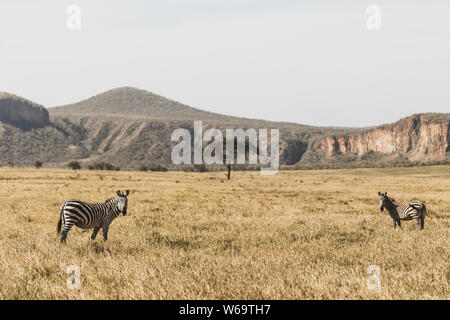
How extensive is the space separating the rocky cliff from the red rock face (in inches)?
4921

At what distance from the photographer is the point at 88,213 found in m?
8.77

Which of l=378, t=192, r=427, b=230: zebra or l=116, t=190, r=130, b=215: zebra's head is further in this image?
l=378, t=192, r=427, b=230: zebra

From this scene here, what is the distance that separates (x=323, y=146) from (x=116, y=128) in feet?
315

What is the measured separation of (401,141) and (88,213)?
16780cm

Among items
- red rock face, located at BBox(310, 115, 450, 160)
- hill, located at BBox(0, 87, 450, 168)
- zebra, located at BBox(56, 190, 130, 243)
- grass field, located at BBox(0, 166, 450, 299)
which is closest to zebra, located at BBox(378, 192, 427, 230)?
grass field, located at BBox(0, 166, 450, 299)

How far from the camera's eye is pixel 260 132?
156m

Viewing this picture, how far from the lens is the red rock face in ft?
468

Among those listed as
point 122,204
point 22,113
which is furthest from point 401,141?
point 22,113

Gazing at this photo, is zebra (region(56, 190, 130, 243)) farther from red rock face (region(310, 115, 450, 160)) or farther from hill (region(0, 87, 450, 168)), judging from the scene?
red rock face (region(310, 115, 450, 160))

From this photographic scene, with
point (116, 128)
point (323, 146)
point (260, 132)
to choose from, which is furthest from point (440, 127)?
point (116, 128)

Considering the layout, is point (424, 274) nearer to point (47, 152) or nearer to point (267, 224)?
point (267, 224)

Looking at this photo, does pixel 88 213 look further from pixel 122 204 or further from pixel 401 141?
pixel 401 141
